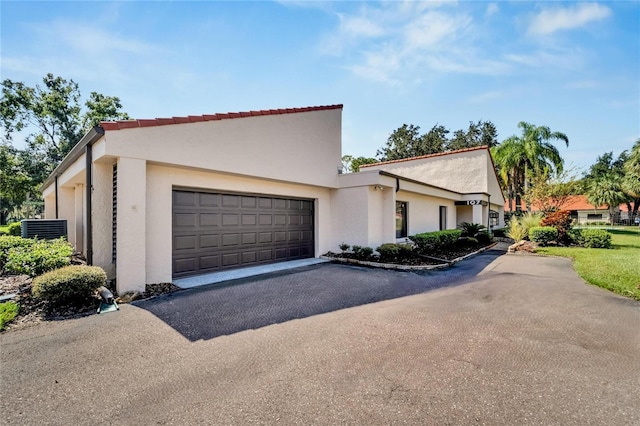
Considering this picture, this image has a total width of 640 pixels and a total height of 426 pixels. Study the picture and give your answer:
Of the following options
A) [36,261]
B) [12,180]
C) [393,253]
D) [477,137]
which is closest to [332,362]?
[36,261]

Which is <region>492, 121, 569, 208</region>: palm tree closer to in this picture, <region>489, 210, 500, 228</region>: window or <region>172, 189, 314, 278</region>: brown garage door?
<region>489, 210, 500, 228</region>: window

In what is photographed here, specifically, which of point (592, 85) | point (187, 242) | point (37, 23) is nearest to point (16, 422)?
point (187, 242)

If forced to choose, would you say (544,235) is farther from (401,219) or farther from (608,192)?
(608,192)

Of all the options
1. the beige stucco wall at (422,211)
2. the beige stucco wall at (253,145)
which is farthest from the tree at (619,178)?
the beige stucco wall at (253,145)

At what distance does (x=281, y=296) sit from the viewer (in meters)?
6.33

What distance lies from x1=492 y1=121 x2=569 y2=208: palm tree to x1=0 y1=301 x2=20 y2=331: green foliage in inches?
1352

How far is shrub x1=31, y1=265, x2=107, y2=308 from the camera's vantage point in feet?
17.0

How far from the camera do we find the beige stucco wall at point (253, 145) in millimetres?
6648

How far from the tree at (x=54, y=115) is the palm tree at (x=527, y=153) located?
37509mm

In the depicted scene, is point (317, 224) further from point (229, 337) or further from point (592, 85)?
point (592, 85)

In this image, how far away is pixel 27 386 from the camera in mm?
3061

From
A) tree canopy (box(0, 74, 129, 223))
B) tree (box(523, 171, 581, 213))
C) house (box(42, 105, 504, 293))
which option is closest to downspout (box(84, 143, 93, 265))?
house (box(42, 105, 504, 293))

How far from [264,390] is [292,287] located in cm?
410

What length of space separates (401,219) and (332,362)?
11572 millimetres
